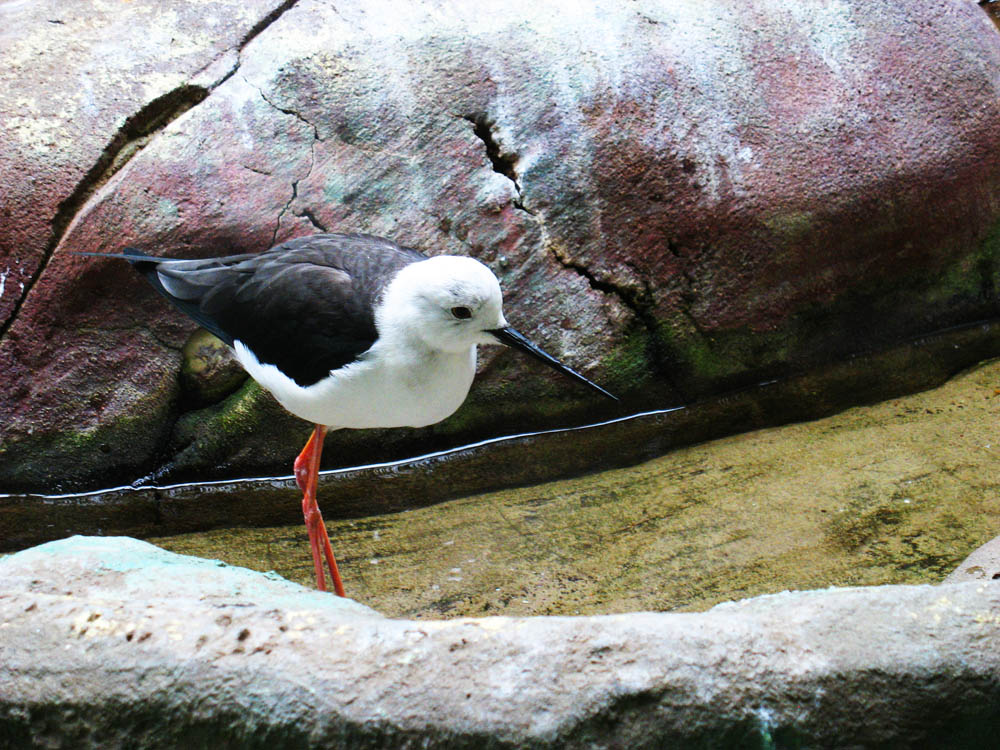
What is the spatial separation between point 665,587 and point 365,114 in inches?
74.4

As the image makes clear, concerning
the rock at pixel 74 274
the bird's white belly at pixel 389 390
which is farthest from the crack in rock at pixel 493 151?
the bird's white belly at pixel 389 390

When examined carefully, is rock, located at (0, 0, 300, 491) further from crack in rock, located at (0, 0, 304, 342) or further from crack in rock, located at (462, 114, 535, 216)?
crack in rock, located at (462, 114, 535, 216)

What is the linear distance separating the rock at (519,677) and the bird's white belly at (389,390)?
79 centimetres

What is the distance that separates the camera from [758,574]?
267 centimetres

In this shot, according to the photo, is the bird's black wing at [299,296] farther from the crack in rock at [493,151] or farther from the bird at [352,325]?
the crack in rock at [493,151]

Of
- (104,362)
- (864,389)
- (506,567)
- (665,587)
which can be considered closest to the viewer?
(665,587)

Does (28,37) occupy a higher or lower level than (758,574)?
higher

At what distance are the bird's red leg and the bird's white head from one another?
24.4 inches

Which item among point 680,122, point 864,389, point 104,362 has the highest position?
point 680,122

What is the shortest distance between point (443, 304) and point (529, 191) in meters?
1.16

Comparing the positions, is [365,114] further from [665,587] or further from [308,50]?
[665,587]

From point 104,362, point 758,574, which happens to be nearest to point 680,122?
point 758,574

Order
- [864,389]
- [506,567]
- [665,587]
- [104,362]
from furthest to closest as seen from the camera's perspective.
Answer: [864,389] → [104,362] → [506,567] → [665,587]

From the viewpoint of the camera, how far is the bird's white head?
2.39 meters
